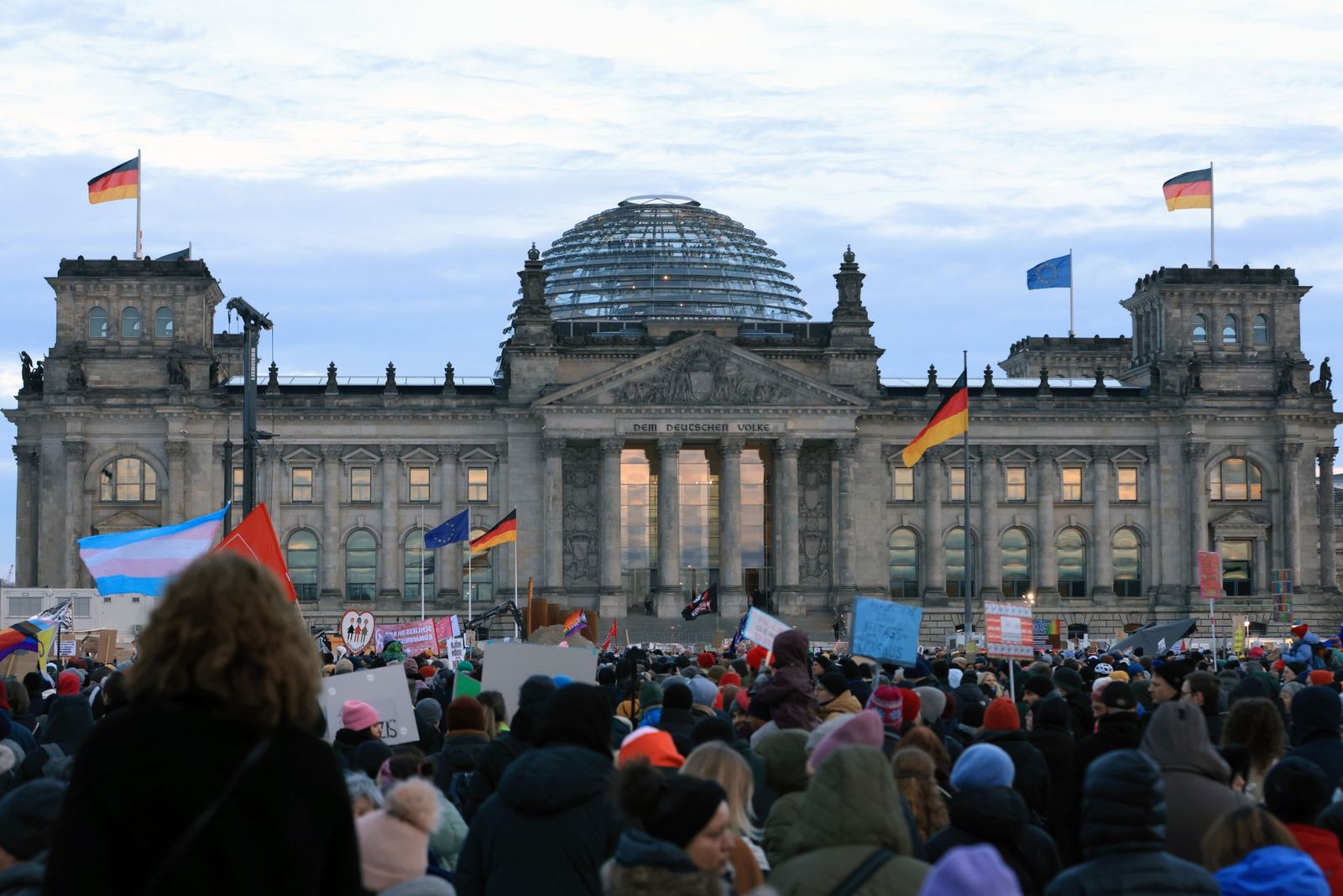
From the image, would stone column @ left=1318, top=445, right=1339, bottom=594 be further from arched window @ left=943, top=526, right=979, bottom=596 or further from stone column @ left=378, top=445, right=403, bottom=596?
stone column @ left=378, top=445, right=403, bottom=596

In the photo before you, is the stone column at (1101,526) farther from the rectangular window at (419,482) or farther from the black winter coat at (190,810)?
Answer: the black winter coat at (190,810)

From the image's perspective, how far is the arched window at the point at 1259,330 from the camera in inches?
3644

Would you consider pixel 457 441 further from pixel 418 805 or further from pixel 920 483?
pixel 418 805

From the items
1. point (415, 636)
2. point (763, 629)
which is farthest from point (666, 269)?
point (763, 629)

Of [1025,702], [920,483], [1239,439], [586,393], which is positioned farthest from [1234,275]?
[1025,702]

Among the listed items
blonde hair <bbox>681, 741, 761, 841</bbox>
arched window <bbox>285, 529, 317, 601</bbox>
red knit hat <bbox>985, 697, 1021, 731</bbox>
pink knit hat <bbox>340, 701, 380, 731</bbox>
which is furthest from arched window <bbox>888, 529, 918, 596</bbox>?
blonde hair <bbox>681, 741, 761, 841</bbox>

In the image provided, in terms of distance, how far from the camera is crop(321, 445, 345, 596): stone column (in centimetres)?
8619

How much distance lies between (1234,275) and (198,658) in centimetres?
9138

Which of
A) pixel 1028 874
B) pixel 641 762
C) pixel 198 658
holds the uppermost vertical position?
pixel 198 658

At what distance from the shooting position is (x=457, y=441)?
285ft

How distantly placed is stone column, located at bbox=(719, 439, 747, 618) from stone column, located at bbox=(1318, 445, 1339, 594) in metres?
27.4

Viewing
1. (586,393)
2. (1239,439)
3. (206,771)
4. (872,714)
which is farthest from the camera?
(1239,439)

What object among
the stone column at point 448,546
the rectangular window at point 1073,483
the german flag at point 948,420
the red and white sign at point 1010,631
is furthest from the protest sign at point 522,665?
the rectangular window at point 1073,483

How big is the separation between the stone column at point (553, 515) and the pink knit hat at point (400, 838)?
7588cm
